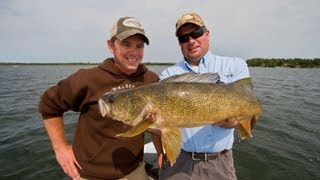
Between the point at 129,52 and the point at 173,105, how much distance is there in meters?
0.87

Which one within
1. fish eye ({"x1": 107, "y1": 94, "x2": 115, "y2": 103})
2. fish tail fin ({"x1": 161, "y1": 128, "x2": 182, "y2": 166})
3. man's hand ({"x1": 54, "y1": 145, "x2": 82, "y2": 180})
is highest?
fish eye ({"x1": 107, "y1": 94, "x2": 115, "y2": 103})

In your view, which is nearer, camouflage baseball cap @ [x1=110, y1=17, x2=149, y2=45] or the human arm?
camouflage baseball cap @ [x1=110, y1=17, x2=149, y2=45]

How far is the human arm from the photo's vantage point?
374cm

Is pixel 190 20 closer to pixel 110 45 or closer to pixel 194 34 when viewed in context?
pixel 194 34

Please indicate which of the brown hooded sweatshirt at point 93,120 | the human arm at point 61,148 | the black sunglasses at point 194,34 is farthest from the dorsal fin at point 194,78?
the human arm at point 61,148

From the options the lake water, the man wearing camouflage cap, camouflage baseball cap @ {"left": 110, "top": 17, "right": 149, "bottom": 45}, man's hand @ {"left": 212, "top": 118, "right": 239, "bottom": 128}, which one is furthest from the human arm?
the lake water

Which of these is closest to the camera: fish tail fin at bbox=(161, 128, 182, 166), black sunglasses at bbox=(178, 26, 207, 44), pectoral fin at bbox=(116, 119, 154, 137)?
pectoral fin at bbox=(116, 119, 154, 137)

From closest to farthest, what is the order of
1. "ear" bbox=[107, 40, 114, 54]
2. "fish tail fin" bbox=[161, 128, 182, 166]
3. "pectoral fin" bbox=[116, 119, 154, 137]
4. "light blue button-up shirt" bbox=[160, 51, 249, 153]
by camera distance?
"pectoral fin" bbox=[116, 119, 154, 137] → "fish tail fin" bbox=[161, 128, 182, 166] → "ear" bbox=[107, 40, 114, 54] → "light blue button-up shirt" bbox=[160, 51, 249, 153]

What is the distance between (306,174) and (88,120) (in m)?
7.36

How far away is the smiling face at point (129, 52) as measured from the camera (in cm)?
367

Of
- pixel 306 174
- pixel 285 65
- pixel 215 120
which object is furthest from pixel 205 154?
pixel 285 65

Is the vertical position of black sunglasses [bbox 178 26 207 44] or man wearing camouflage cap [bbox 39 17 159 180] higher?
black sunglasses [bbox 178 26 207 44]

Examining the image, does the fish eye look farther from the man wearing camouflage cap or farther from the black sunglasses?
the black sunglasses

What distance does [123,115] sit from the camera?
3.42 meters
